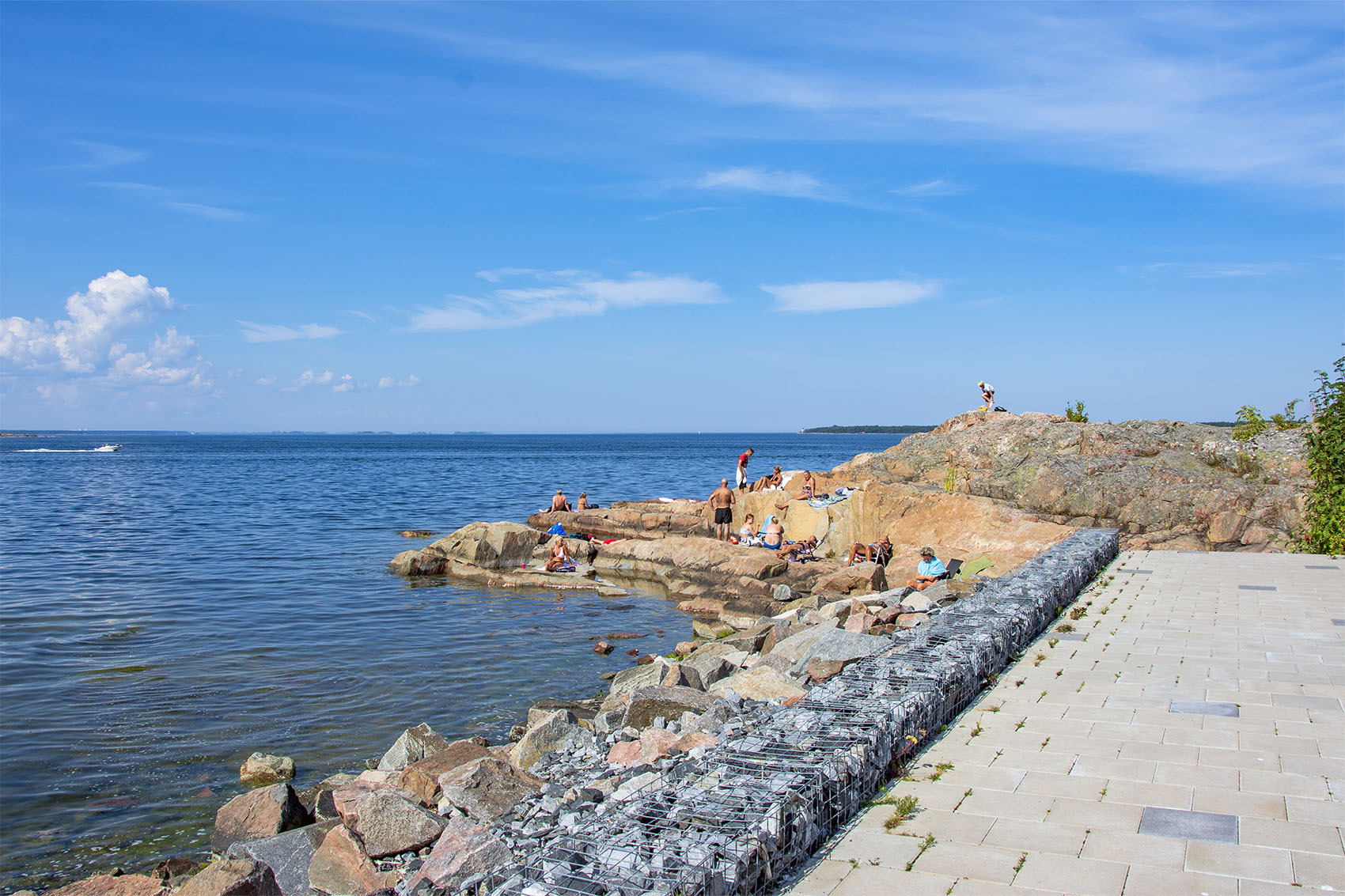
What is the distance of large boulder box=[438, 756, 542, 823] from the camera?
7.21 metres

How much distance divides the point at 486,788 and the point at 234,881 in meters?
1.98

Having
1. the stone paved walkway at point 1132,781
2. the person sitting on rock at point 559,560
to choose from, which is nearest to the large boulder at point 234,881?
the stone paved walkway at point 1132,781

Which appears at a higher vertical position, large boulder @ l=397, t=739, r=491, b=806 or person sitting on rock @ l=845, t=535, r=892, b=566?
person sitting on rock @ l=845, t=535, r=892, b=566

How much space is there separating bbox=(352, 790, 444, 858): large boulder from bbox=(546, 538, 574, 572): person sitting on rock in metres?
16.1

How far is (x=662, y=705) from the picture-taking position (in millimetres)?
9141

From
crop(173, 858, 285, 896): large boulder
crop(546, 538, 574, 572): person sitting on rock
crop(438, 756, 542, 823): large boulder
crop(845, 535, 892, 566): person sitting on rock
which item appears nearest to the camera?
crop(173, 858, 285, 896): large boulder

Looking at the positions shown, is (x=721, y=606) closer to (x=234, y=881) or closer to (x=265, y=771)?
(x=265, y=771)

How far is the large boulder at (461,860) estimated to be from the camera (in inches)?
215

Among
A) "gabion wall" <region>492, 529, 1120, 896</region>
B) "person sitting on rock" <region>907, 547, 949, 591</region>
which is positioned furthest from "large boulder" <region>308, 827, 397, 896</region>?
"person sitting on rock" <region>907, 547, 949, 591</region>

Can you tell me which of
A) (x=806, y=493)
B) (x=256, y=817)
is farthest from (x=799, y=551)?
(x=256, y=817)

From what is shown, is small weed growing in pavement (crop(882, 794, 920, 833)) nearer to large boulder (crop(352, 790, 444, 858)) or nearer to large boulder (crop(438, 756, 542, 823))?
large boulder (crop(438, 756, 542, 823))

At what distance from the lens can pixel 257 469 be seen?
80125 millimetres

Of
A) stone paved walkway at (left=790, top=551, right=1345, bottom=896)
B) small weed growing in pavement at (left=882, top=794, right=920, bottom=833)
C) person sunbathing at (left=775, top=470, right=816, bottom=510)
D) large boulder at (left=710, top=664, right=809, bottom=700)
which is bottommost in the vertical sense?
large boulder at (left=710, top=664, right=809, bottom=700)

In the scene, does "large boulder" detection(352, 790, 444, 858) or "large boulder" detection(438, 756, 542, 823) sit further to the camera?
"large boulder" detection(438, 756, 542, 823)
